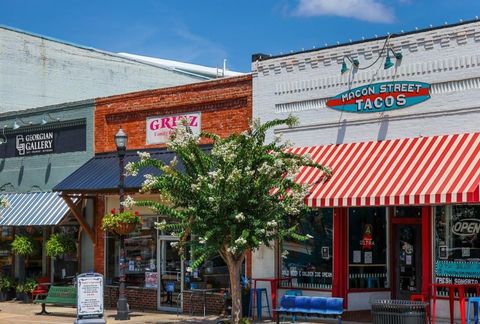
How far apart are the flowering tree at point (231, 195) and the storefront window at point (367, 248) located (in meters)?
2.67

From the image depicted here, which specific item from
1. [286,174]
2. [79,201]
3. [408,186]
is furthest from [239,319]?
[79,201]

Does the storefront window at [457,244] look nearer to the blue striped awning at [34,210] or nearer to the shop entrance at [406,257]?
the shop entrance at [406,257]

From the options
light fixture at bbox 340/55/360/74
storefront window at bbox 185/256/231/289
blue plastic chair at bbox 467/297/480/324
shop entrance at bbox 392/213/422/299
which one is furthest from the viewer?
storefront window at bbox 185/256/231/289

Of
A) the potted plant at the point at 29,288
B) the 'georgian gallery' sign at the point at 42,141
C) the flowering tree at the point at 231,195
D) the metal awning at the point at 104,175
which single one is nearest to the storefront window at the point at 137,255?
the metal awning at the point at 104,175

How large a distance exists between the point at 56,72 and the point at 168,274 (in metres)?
12.6

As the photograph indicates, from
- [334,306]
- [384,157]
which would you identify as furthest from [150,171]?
[334,306]

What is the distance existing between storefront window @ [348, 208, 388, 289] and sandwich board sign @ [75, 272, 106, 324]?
235 inches

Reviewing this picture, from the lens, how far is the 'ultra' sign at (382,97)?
18.0 meters

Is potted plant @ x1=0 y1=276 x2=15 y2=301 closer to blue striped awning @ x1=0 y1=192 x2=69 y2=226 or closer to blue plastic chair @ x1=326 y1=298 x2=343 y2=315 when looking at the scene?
A: blue striped awning @ x1=0 y1=192 x2=69 y2=226

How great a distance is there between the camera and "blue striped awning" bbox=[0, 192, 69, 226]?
25.0m

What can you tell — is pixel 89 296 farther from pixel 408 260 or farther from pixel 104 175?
pixel 408 260

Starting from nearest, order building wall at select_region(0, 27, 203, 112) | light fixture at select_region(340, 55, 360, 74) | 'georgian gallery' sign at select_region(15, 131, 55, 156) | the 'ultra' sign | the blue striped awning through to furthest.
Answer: the 'ultra' sign, light fixture at select_region(340, 55, 360, 74), the blue striped awning, 'georgian gallery' sign at select_region(15, 131, 55, 156), building wall at select_region(0, 27, 203, 112)

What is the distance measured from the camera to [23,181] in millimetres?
27719

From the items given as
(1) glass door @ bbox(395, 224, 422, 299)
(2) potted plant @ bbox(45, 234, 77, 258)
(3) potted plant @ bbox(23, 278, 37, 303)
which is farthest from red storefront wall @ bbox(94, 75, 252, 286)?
(1) glass door @ bbox(395, 224, 422, 299)
